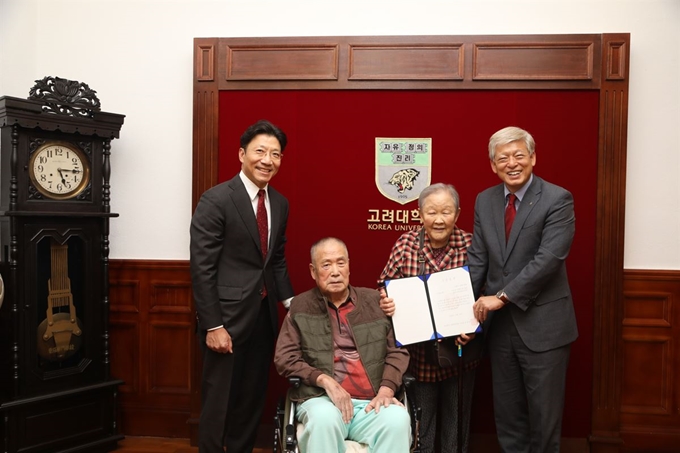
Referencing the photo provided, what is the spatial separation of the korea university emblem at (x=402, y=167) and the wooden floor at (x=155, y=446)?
185cm

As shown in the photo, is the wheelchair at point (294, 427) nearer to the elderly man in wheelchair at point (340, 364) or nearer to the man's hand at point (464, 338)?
the elderly man in wheelchair at point (340, 364)

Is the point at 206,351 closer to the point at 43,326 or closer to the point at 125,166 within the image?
the point at 43,326

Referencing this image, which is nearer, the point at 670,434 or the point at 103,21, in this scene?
the point at 670,434

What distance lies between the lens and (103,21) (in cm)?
360

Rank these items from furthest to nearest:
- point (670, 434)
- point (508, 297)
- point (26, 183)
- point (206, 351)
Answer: point (670, 434) → point (26, 183) → point (206, 351) → point (508, 297)

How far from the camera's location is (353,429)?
7.51ft

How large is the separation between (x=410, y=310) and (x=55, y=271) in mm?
2078

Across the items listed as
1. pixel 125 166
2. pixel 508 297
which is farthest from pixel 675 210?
pixel 125 166

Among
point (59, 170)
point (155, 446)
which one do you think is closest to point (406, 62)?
point (59, 170)

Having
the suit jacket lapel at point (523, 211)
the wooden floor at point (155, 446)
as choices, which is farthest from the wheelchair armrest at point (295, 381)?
the wooden floor at point (155, 446)

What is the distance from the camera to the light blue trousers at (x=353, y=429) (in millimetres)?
2180

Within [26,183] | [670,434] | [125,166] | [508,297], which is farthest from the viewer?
[125,166]

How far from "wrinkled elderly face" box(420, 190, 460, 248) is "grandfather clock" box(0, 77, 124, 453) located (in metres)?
1.92

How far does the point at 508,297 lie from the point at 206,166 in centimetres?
204
